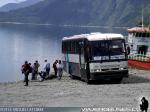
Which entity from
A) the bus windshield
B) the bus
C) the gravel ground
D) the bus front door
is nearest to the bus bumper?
the bus

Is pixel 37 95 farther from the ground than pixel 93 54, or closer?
closer

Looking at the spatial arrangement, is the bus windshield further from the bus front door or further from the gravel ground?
the gravel ground

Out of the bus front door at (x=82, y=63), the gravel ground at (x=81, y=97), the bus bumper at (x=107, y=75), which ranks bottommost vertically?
the gravel ground at (x=81, y=97)

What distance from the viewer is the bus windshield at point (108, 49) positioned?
1101 inches

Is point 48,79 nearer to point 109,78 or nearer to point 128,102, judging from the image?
point 109,78

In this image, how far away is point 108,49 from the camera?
28.1 meters

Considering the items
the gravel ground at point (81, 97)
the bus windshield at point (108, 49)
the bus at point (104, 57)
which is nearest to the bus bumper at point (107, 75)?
the bus at point (104, 57)

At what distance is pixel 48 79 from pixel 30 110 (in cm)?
1971

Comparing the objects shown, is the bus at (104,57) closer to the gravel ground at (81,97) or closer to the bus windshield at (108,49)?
the bus windshield at (108,49)

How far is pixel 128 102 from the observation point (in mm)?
18906

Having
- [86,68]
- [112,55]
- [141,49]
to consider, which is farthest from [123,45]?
[141,49]

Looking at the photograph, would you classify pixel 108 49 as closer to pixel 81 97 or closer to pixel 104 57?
A: pixel 104 57

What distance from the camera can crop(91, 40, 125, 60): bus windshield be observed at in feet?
91.7

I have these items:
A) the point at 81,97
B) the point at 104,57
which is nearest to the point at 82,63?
the point at 104,57
